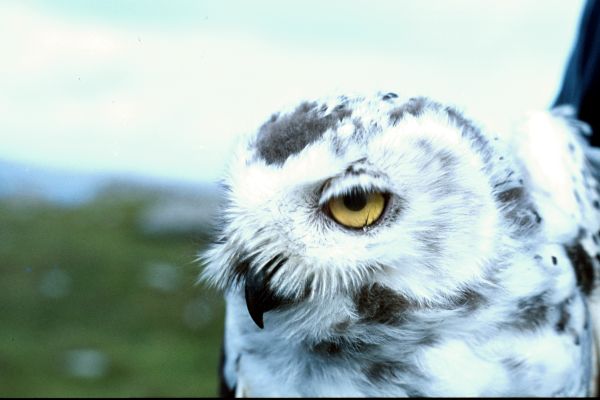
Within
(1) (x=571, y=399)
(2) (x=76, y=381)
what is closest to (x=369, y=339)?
(1) (x=571, y=399)

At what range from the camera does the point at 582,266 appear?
1.53 metres

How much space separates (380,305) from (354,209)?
0.68ft

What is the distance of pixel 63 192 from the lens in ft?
4.12

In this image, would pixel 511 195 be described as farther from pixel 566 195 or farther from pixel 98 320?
pixel 98 320

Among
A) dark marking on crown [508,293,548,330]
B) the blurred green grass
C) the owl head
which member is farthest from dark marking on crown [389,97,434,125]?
the blurred green grass

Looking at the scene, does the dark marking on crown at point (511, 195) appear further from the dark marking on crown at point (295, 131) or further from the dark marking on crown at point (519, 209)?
the dark marking on crown at point (295, 131)

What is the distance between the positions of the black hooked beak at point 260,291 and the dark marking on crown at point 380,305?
15 cm

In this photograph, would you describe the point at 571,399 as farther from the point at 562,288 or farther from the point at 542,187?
the point at 542,187

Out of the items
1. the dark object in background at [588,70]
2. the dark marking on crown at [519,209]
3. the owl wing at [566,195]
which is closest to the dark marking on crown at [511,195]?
the dark marking on crown at [519,209]

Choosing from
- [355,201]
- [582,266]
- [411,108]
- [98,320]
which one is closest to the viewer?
[355,201]

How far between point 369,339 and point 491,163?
1.38 feet

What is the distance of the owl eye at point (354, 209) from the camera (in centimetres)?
113

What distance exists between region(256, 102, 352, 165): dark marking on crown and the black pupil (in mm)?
124

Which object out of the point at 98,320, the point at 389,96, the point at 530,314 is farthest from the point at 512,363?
the point at 98,320
